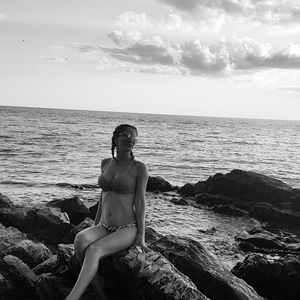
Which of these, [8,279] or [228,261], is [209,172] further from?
[8,279]

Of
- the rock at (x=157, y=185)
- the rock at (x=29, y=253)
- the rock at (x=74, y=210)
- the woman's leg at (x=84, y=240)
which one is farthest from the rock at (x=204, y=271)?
the rock at (x=157, y=185)

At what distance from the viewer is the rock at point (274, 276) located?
9109 millimetres

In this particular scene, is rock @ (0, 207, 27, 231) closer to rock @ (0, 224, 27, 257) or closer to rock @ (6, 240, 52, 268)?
rock @ (0, 224, 27, 257)

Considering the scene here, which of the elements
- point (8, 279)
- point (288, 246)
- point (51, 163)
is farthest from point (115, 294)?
point (51, 163)

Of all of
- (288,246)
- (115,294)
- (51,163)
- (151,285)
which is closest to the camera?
(151,285)

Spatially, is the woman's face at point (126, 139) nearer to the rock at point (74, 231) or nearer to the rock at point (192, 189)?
the rock at point (74, 231)

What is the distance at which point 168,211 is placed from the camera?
1898 cm

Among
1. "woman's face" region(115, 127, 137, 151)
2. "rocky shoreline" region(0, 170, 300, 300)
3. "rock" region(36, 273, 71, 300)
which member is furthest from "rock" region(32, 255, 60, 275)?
"woman's face" region(115, 127, 137, 151)

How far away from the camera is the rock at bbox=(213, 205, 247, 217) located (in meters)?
19.0

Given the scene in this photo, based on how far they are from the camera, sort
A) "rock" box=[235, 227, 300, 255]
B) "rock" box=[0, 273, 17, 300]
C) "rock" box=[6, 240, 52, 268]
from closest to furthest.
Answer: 1. "rock" box=[0, 273, 17, 300]
2. "rock" box=[6, 240, 52, 268]
3. "rock" box=[235, 227, 300, 255]

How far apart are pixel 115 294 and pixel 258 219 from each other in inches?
508

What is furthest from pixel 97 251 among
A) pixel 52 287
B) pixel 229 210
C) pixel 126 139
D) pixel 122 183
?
pixel 229 210

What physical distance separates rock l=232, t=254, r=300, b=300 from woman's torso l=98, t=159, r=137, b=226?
4164 mm

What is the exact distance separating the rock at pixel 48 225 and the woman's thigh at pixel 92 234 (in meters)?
6.23
